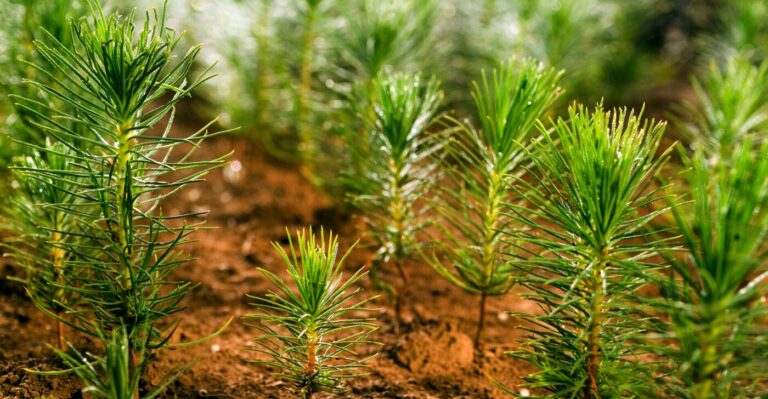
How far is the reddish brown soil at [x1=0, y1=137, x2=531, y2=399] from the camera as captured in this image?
1.35 meters

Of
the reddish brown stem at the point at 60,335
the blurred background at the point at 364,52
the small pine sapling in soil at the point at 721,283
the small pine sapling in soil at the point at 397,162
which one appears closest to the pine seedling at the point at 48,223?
the reddish brown stem at the point at 60,335

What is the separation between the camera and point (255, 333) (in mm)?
1588

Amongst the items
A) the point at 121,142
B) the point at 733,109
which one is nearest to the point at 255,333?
the point at 121,142

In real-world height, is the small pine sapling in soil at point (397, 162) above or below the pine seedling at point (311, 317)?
above

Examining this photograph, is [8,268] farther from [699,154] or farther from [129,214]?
[699,154]

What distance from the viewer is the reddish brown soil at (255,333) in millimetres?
1349

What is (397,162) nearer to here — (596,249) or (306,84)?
(596,249)

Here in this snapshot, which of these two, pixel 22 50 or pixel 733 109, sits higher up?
pixel 733 109

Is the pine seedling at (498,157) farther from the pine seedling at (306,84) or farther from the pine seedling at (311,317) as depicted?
the pine seedling at (306,84)

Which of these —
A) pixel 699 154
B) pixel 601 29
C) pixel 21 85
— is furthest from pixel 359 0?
pixel 699 154

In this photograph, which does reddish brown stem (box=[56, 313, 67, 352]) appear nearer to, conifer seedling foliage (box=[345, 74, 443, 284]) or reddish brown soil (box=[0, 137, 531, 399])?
reddish brown soil (box=[0, 137, 531, 399])

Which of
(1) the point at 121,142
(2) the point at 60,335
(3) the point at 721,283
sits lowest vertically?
(2) the point at 60,335

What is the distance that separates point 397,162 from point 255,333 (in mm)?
528

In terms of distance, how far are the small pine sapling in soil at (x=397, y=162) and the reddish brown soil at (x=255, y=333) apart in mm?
138
